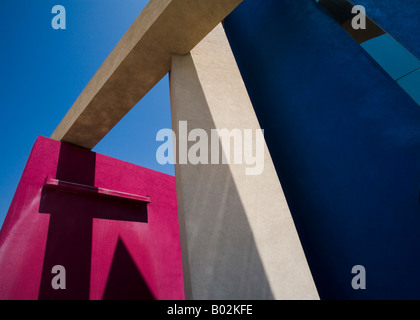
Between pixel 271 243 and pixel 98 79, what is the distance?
360cm

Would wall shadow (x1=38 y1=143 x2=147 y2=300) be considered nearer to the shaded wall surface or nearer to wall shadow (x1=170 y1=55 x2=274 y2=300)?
wall shadow (x1=170 y1=55 x2=274 y2=300)

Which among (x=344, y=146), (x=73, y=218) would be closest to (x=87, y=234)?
(x=73, y=218)

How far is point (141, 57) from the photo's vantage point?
3305mm

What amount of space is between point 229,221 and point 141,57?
8.21ft

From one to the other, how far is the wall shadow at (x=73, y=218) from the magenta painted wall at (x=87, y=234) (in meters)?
0.01

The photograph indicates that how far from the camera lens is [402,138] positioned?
6.65 ft

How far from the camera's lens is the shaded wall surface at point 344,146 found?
6.35 feet

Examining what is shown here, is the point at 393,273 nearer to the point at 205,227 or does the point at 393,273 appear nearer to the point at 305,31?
the point at 205,227

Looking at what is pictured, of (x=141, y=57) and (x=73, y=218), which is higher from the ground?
(x=141, y=57)

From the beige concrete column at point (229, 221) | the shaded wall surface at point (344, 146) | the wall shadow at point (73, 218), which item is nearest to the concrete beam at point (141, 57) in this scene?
the beige concrete column at point (229, 221)

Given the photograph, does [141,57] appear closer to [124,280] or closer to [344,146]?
[344,146]

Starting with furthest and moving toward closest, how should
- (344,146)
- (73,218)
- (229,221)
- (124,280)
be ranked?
(124,280)
(73,218)
(229,221)
(344,146)

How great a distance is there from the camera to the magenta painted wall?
3.53m

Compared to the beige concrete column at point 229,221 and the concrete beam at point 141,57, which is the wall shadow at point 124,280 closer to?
the concrete beam at point 141,57
